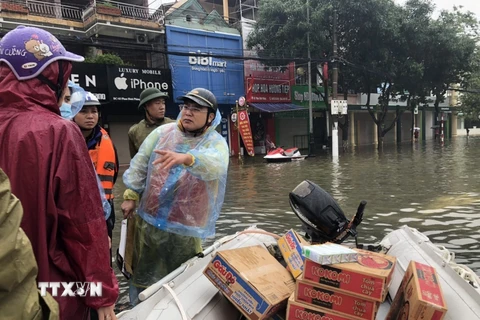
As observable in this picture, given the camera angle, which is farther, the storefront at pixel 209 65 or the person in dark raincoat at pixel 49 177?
the storefront at pixel 209 65

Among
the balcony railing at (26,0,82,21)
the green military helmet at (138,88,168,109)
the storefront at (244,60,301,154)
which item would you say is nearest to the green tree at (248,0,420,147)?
the storefront at (244,60,301,154)

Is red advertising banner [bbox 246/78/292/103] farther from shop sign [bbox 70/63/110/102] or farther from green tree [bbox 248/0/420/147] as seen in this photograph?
shop sign [bbox 70/63/110/102]

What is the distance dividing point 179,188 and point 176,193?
0.13 ft

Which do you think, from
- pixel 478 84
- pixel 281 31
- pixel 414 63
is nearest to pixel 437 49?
pixel 414 63

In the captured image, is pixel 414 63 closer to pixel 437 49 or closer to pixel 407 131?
pixel 437 49

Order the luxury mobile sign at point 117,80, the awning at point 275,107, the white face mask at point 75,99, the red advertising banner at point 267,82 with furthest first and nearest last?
the red advertising banner at point 267,82 < the awning at point 275,107 < the luxury mobile sign at point 117,80 < the white face mask at point 75,99

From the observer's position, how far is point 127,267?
2.63 meters

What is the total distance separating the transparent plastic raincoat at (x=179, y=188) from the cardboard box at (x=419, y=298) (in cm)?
116

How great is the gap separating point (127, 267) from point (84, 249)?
59.6 inches

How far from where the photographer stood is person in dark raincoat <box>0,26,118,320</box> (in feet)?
3.90

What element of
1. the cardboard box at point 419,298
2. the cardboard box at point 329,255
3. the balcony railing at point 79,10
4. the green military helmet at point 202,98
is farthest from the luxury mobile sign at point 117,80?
the cardboard box at point 419,298

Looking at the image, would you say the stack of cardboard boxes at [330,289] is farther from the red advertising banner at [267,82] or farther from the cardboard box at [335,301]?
the red advertising banner at [267,82]

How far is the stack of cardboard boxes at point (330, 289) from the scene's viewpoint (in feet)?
5.44
